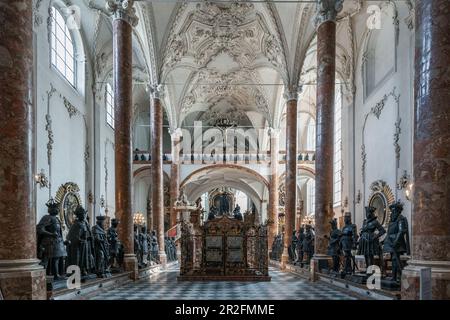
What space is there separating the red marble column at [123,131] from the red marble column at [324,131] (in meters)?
5.42

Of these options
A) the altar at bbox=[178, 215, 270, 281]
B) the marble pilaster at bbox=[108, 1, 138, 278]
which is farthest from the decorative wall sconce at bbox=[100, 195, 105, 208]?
the marble pilaster at bbox=[108, 1, 138, 278]

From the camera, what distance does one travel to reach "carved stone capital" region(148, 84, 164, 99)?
71.1 ft

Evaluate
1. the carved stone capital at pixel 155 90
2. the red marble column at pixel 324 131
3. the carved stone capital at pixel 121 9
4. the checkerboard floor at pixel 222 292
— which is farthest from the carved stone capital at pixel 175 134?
the checkerboard floor at pixel 222 292

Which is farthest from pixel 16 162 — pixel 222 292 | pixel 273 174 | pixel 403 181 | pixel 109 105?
pixel 273 174

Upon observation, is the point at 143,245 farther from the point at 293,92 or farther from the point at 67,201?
the point at 293,92

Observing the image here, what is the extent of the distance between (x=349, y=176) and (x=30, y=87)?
1771cm

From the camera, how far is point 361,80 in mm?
20750

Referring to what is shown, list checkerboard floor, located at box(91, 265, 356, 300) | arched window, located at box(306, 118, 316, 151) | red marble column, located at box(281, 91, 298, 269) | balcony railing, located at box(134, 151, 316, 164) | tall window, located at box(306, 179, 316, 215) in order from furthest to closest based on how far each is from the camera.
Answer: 1. tall window, located at box(306, 179, 316, 215)
2. arched window, located at box(306, 118, 316, 151)
3. balcony railing, located at box(134, 151, 316, 164)
4. red marble column, located at box(281, 91, 298, 269)
5. checkerboard floor, located at box(91, 265, 356, 300)

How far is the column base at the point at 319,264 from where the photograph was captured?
13164 mm

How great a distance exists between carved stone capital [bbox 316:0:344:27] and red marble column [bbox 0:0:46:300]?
9662 millimetres

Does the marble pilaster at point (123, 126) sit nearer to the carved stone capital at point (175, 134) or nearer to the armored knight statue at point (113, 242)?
the armored knight statue at point (113, 242)

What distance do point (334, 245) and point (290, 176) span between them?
8.65 meters

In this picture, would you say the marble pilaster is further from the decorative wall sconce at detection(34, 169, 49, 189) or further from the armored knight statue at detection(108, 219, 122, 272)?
the decorative wall sconce at detection(34, 169, 49, 189)
